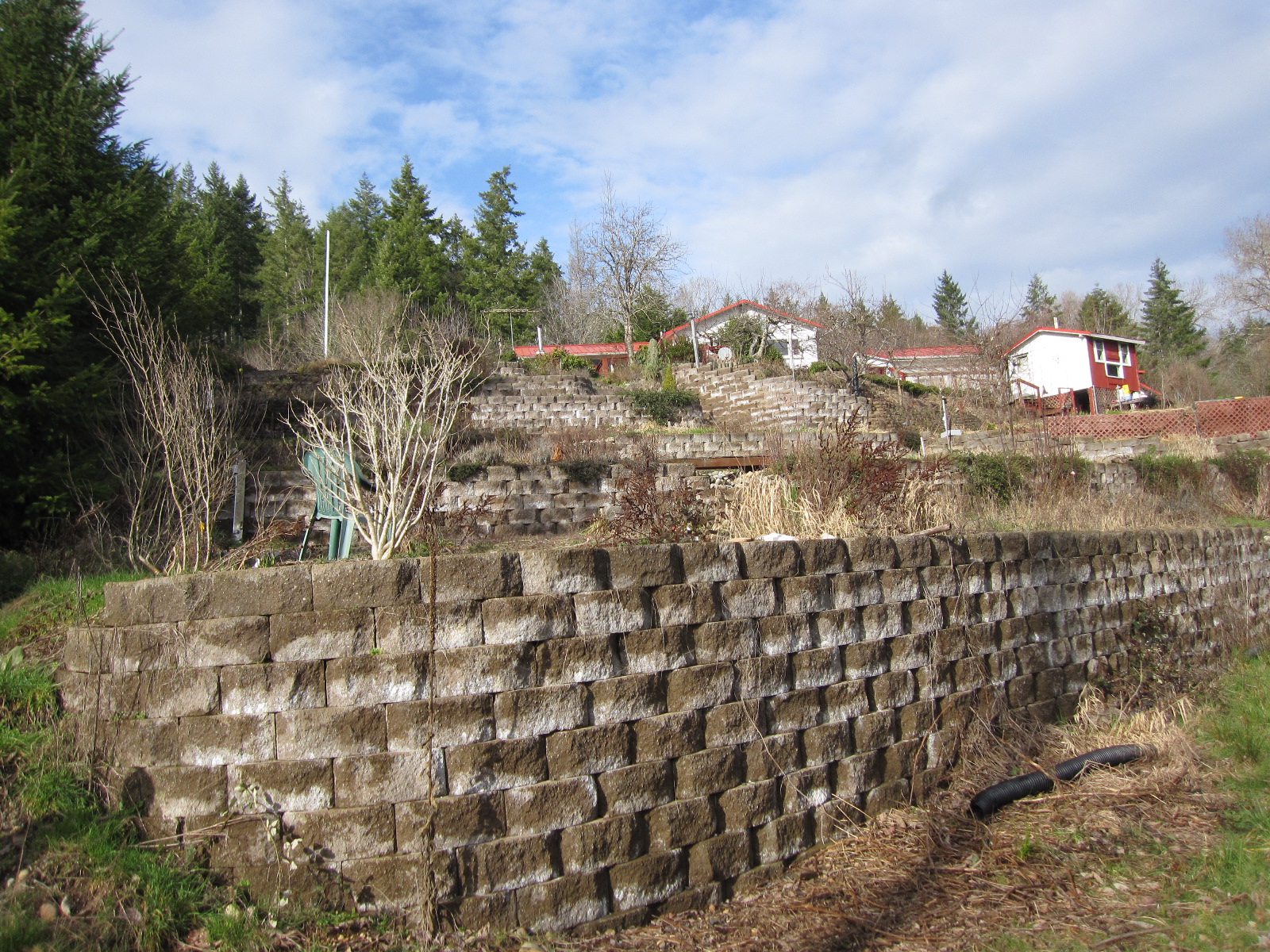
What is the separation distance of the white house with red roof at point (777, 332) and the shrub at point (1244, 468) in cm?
1655

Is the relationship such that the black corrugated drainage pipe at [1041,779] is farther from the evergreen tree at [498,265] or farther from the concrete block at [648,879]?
the evergreen tree at [498,265]

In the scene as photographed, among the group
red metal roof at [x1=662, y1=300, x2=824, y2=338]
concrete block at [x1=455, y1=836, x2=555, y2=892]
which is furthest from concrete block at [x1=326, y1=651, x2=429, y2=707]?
red metal roof at [x1=662, y1=300, x2=824, y2=338]

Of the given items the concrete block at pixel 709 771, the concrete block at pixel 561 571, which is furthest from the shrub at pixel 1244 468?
the concrete block at pixel 561 571

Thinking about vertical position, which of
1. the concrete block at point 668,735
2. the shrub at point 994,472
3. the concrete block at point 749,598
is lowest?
the concrete block at point 668,735

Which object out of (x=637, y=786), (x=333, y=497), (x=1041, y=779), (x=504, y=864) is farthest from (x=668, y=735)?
(x=333, y=497)

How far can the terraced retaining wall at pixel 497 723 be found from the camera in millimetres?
3070

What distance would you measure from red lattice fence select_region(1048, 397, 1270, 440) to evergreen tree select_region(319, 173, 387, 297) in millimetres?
25630

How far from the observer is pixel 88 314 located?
26.2ft

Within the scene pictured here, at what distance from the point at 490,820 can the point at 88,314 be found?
25.3 feet

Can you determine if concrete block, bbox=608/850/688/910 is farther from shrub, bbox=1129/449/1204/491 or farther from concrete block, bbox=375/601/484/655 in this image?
shrub, bbox=1129/449/1204/491

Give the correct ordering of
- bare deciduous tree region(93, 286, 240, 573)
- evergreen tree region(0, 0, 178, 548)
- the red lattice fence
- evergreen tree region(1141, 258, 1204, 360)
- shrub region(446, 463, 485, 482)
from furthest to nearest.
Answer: evergreen tree region(1141, 258, 1204, 360) → the red lattice fence → shrub region(446, 463, 485, 482) → evergreen tree region(0, 0, 178, 548) → bare deciduous tree region(93, 286, 240, 573)

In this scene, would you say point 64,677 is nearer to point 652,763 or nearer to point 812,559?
point 652,763

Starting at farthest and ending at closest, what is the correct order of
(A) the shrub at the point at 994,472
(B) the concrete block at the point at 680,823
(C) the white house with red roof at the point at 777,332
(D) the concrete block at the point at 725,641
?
(C) the white house with red roof at the point at 777,332 → (A) the shrub at the point at 994,472 → (D) the concrete block at the point at 725,641 → (B) the concrete block at the point at 680,823

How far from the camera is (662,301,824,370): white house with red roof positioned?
1185 inches
